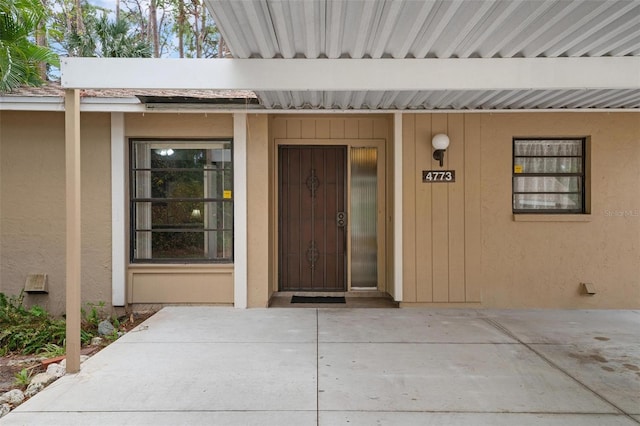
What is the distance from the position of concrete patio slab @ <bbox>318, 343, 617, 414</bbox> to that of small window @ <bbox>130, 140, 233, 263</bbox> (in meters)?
2.59

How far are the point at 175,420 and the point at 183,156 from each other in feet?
13.1

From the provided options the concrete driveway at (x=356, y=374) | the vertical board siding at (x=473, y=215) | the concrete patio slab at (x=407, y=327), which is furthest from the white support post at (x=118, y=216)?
the vertical board siding at (x=473, y=215)

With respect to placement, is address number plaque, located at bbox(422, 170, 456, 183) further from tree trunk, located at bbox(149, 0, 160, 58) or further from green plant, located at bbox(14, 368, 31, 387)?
tree trunk, located at bbox(149, 0, 160, 58)

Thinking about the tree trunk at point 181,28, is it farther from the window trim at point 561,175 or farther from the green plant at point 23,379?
the green plant at point 23,379

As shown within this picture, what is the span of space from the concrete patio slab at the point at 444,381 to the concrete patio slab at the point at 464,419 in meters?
0.07

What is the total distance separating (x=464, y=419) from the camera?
3.04 meters

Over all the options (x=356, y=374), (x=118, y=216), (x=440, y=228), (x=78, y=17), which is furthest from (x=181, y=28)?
(x=356, y=374)

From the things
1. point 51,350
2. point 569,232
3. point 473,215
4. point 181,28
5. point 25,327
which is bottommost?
point 51,350

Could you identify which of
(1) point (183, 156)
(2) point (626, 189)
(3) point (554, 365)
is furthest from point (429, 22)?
(2) point (626, 189)

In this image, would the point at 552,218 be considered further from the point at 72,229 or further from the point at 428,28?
the point at 72,229

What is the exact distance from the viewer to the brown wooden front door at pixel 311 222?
688 centimetres

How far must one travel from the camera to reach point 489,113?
607cm

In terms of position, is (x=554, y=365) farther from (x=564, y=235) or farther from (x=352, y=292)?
(x=352, y=292)

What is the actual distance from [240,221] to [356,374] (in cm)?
297
